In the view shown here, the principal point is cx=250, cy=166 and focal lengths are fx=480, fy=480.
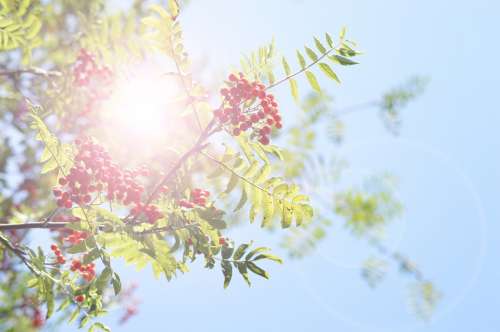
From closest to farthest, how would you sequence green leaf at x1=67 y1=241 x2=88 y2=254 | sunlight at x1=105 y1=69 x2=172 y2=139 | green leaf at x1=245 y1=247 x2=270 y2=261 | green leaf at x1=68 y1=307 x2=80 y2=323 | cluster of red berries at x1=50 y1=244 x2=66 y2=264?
green leaf at x1=67 y1=241 x2=88 y2=254 < green leaf at x1=245 y1=247 x2=270 y2=261 < green leaf at x1=68 y1=307 x2=80 y2=323 < cluster of red berries at x1=50 y1=244 x2=66 y2=264 < sunlight at x1=105 y1=69 x2=172 y2=139

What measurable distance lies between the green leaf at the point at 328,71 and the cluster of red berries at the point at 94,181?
160 cm

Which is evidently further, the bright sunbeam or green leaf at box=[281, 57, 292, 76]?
the bright sunbeam

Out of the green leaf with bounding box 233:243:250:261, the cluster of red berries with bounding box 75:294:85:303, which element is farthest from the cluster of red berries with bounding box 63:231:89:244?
the green leaf with bounding box 233:243:250:261

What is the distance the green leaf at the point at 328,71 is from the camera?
3541 millimetres

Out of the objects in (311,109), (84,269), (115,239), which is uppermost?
(311,109)

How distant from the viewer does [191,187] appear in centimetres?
358

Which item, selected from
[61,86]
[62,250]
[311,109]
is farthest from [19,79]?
[311,109]

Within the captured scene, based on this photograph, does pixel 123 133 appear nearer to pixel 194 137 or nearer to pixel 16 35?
pixel 16 35

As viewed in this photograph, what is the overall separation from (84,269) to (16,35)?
2.80m

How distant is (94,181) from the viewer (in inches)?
137

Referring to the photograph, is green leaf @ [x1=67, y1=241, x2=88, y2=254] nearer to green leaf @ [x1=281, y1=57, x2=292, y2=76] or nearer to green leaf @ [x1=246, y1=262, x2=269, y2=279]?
green leaf @ [x1=246, y1=262, x2=269, y2=279]

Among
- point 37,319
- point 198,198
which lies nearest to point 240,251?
point 198,198

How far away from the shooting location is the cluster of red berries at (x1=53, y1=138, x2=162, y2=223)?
3402mm

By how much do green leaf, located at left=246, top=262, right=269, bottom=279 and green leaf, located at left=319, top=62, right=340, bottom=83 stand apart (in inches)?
58.6
